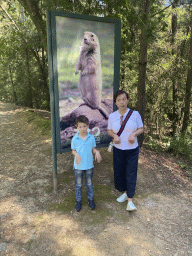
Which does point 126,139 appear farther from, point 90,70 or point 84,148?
point 90,70

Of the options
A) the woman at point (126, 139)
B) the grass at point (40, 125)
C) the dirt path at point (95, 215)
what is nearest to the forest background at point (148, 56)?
the woman at point (126, 139)

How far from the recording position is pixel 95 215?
312cm

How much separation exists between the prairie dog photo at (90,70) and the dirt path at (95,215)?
66.7 inches

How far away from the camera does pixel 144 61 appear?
5.84 metres

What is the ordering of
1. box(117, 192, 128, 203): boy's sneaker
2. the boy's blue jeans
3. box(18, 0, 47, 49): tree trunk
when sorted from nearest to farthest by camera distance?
1. the boy's blue jeans
2. box(117, 192, 128, 203): boy's sneaker
3. box(18, 0, 47, 49): tree trunk

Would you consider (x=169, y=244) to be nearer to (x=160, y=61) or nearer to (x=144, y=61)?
(x=144, y=61)

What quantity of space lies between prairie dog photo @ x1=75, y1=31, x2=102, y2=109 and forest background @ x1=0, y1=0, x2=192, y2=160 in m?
1.23

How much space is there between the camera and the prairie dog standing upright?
3525mm

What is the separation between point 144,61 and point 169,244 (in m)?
4.66

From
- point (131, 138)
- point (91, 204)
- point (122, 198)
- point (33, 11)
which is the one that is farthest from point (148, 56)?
point (91, 204)

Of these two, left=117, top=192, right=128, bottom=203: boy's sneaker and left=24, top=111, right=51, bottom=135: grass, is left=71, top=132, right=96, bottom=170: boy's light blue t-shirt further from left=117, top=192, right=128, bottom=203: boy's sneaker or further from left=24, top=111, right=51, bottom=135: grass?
left=24, top=111, right=51, bottom=135: grass

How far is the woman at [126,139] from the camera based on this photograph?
3.00 meters

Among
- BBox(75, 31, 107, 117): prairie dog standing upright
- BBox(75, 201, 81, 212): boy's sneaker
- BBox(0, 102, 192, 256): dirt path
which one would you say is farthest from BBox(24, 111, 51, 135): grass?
BBox(75, 201, 81, 212): boy's sneaker

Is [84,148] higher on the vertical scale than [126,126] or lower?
lower
